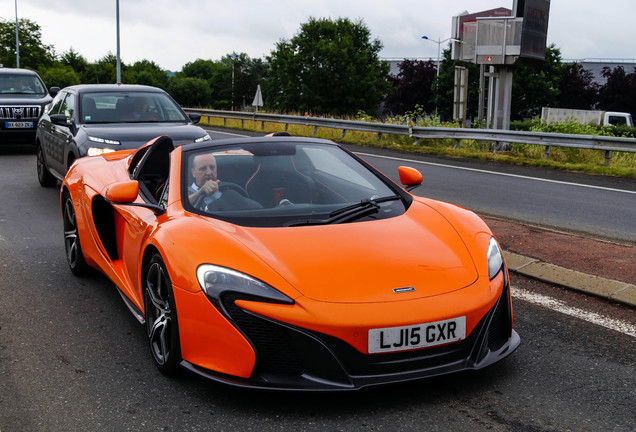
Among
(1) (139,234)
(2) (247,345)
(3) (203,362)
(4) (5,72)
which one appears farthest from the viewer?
(4) (5,72)

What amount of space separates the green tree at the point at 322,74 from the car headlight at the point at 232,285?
73.6 m

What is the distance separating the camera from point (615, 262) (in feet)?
20.2

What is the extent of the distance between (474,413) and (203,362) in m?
1.29

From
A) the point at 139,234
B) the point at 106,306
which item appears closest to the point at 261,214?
the point at 139,234

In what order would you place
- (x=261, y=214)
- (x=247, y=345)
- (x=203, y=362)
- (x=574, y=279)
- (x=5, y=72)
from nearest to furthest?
(x=247, y=345), (x=203, y=362), (x=261, y=214), (x=574, y=279), (x=5, y=72)

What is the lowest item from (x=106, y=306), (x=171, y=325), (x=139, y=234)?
(x=106, y=306)

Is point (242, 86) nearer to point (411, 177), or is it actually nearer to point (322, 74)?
point (322, 74)

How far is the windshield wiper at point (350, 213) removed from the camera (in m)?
4.07

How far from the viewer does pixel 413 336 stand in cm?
327

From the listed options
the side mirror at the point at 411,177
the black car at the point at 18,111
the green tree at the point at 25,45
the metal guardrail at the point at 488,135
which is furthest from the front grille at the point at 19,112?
the green tree at the point at 25,45

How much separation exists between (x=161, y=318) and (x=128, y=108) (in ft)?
24.6

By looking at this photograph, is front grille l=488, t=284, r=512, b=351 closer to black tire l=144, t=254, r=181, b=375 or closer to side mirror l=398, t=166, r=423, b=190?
side mirror l=398, t=166, r=423, b=190

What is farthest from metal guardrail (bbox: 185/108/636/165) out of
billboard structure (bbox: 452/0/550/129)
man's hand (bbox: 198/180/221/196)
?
man's hand (bbox: 198/180/221/196)

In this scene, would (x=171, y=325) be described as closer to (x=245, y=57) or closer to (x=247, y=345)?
(x=247, y=345)
